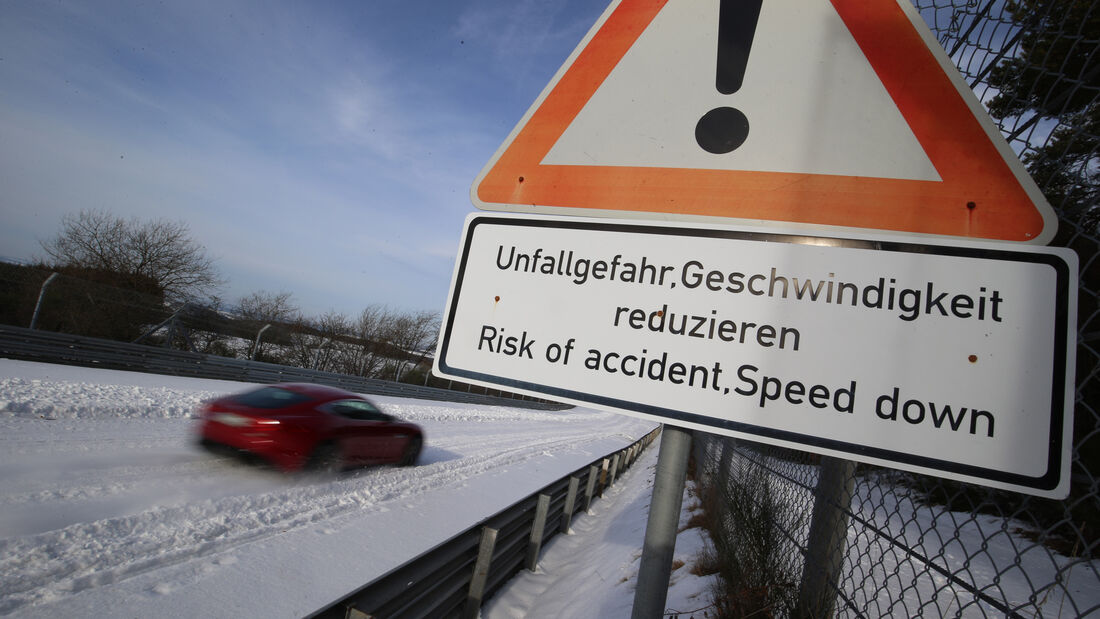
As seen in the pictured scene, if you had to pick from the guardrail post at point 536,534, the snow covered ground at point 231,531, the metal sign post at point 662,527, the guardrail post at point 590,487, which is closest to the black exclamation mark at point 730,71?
the metal sign post at point 662,527

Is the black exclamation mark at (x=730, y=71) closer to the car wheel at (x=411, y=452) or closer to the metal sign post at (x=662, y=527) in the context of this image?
the metal sign post at (x=662, y=527)

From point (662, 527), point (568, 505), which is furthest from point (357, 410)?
point (662, 527)

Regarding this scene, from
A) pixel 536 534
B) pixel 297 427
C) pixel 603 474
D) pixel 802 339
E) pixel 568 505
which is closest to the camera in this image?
pixel 802 339

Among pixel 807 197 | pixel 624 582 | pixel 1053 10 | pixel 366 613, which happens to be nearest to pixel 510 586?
pixel 624 582

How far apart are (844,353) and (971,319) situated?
219mm

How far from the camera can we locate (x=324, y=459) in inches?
295

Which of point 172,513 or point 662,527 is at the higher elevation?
point 662,527

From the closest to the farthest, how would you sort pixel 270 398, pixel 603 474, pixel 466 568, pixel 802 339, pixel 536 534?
pixel 802 339 → pixel 466 568 → pixel 536 534 → pixel 270 398 → pixel 603 474

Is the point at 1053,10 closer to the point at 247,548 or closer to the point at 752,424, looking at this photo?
the point at 752,424

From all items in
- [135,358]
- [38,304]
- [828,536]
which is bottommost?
[135,358]

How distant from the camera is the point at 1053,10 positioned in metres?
1.26

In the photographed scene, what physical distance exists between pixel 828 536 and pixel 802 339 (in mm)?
1278

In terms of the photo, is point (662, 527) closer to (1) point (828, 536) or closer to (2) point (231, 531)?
(1) point (828, 536)

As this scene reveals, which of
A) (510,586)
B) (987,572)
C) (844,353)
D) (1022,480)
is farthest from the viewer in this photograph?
(510,586)
